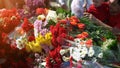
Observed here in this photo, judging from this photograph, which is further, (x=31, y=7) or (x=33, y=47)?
(x=31, y=7)

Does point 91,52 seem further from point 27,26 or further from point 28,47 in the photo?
point 27,26

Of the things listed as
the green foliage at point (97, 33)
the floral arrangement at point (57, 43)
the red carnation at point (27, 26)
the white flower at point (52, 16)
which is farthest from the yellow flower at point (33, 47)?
the green foliage at point (97, 33)

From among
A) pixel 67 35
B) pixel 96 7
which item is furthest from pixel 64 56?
pixel 96 7

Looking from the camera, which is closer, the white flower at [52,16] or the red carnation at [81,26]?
the red carnation at [81,26]

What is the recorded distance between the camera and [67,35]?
454 centimetres

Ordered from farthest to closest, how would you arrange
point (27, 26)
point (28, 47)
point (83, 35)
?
point (27, 26) → point (28, 47) → point (83, 35)

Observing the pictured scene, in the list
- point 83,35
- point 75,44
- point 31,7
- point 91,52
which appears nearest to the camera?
point 91,52

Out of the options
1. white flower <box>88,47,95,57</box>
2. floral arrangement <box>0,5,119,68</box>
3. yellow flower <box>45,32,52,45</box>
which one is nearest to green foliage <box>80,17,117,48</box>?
floral arrangement <box>0,5,119,68</box>

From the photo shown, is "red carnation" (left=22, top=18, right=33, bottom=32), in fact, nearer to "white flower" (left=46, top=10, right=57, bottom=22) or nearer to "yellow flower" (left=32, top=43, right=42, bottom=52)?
"white flower" (left=46, top=10, right=57, bottom=22)

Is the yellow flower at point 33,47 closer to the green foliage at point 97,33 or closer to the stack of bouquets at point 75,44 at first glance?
the stack of bouquets at point 75,44

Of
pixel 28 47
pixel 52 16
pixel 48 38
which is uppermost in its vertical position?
pixel 52 16

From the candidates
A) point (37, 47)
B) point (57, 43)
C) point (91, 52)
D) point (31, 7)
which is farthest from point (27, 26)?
point (31, 7)

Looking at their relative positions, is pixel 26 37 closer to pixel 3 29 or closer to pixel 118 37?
pixel 3 29

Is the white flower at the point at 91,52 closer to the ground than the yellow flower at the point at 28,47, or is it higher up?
higher up
